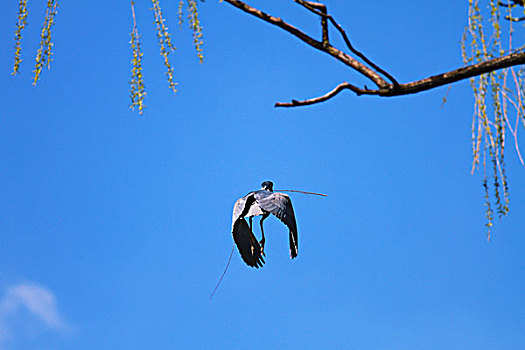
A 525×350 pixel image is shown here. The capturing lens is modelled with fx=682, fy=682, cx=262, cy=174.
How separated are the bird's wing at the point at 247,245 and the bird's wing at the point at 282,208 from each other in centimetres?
16

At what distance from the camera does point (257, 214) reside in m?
2.51

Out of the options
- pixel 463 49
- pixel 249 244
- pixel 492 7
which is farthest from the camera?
pixel 249 244

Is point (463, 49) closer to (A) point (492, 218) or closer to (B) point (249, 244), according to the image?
(A) point (492, 218)

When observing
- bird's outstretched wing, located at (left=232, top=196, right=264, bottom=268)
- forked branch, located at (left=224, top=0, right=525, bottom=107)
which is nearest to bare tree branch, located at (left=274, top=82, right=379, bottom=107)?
forked branch, located at (left=224, top=0, right=525, bottom=107)

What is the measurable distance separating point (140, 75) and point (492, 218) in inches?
40.1

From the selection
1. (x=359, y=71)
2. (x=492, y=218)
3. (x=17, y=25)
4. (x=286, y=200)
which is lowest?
(x=492, y=218)

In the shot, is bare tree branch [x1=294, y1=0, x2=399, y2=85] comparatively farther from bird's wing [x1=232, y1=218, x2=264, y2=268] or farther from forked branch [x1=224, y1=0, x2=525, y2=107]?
bird's wing [x1=232, y1=218, x2=264, y2=268]

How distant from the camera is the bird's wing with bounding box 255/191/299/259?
8.11 feet

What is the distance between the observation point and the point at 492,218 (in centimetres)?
183

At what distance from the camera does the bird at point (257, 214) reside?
2488 mm

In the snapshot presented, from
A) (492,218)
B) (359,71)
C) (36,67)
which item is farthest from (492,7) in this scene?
(36,67)

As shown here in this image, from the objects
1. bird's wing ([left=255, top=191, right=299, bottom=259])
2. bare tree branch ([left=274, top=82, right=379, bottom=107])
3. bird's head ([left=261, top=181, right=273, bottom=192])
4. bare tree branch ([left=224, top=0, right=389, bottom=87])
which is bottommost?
bare tree branch ([left=274, top=82, right=379, bottom=107])

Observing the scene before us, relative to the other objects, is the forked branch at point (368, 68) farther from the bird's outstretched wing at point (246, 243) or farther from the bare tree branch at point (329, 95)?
the bird's outstretched wing at point (246, 243)

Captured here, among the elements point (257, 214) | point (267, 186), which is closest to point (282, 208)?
point (257, 214)
